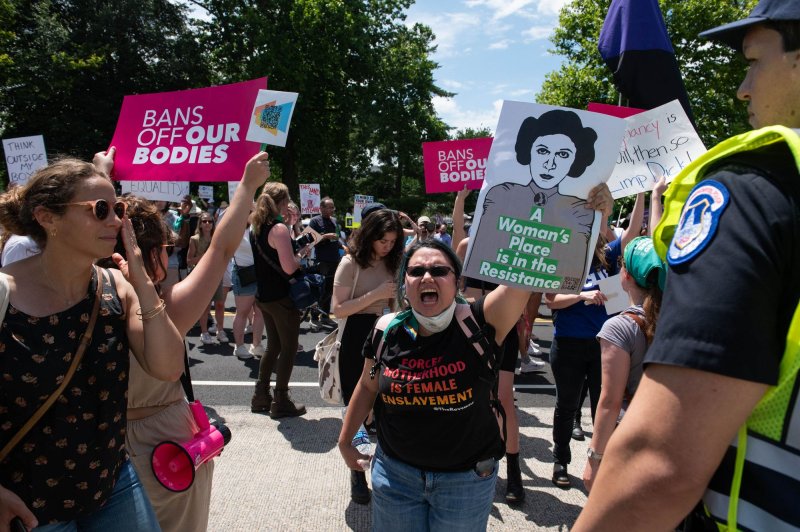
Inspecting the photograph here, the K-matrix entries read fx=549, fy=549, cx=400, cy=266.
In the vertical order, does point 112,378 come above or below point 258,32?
below

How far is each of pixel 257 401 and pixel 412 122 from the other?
2400 cm

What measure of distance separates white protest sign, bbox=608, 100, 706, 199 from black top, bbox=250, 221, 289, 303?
9.75 feet

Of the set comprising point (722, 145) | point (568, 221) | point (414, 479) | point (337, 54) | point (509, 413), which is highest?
point (337, 54)

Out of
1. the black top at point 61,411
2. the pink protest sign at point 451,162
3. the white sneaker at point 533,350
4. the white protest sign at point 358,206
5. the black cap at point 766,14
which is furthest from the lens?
the white protest sign at point 358,206

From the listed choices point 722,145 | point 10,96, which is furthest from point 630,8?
point 10,96

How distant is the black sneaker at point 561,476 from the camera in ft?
12.9

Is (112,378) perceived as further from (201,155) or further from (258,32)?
(258,32)

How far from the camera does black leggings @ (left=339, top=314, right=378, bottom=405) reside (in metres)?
3.83

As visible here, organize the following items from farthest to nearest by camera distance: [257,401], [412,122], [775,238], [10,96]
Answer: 1. [412,122]
2. [10,96]
3. [257,401]
4. [775,238]

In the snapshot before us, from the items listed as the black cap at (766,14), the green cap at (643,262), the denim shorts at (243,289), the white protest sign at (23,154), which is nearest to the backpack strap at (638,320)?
the green cap at (643,262)

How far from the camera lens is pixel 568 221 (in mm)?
2223

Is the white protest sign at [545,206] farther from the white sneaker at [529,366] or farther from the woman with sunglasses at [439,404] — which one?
the white sneaker at [529,366]

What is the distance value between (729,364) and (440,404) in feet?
4.87

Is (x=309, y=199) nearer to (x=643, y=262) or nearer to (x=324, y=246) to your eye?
(x=324, y=246)
